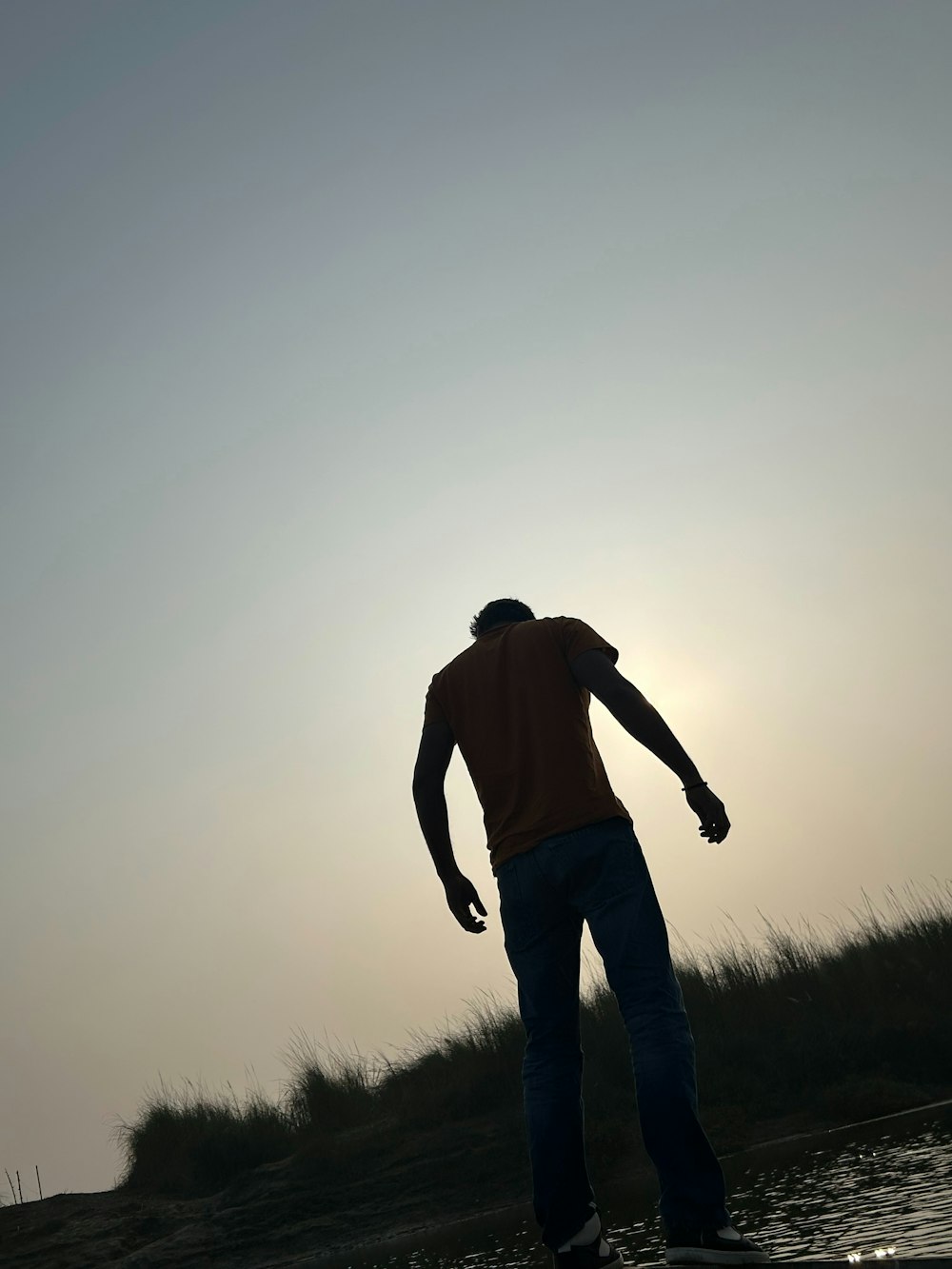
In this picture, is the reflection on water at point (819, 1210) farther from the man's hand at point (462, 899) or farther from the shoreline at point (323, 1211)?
the man's hand at point (462, 899)

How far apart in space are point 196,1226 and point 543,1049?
6316 mm

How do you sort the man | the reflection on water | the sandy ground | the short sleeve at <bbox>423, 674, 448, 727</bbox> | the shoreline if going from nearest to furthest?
the reflection on water
the man
the short sleeve at <bbox>423, 674, 448, 727</bbox>
the shoreline
the sandy ground

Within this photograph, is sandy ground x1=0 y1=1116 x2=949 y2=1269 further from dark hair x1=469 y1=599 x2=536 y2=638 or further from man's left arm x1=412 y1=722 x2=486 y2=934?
dark hair x1=469 y1=599 x2=536 y2=638

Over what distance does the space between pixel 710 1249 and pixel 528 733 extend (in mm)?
1460

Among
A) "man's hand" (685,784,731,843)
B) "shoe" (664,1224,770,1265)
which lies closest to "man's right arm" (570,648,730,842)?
"man's hand" (685,784,731,843)

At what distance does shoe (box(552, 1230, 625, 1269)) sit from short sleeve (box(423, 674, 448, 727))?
1614 millimetres

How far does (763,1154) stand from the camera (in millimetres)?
5957

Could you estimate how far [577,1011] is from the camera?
3.16m

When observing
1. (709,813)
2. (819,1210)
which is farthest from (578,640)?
(819,1210)

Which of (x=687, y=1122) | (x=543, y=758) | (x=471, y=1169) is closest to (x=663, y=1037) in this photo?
(x=687, y=1122)

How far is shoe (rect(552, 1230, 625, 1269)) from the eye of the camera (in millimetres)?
2924

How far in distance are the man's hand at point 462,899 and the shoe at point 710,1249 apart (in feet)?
4.06

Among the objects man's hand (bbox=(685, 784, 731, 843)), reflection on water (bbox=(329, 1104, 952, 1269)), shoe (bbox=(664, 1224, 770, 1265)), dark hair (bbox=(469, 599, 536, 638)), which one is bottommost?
reflection on water (bbox=(329, 1104, 952, 1269))

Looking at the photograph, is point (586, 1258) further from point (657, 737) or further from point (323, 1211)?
point (323, 1211)
